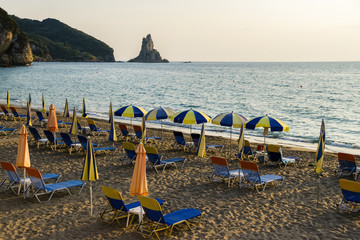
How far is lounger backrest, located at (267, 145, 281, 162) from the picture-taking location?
12.0 meters

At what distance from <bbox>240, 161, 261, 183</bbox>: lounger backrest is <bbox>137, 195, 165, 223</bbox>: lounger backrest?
11.5ft

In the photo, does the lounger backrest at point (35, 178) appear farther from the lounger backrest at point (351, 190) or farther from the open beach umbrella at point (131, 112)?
the open beach umbrella at point (131, 112)

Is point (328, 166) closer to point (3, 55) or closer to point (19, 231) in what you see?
point (19, 231)

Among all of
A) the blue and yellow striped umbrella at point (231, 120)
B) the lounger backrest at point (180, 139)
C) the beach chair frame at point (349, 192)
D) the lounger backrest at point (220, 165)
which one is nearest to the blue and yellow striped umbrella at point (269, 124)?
the blue and yellow striped umbrella at point (231, 120)

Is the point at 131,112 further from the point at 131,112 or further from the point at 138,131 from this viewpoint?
the point at 138,131

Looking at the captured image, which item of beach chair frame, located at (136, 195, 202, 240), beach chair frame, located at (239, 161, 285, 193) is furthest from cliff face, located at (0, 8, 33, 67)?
beach chair frame, located at (136, 195, 202, 240)

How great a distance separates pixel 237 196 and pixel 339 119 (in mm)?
26467

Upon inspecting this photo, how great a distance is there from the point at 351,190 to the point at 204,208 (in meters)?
3.12

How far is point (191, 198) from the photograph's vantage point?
8789 mm

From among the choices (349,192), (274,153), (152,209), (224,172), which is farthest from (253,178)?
(152,209)

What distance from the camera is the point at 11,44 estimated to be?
11275 centimetres

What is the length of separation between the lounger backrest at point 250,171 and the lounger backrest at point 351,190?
2.13m

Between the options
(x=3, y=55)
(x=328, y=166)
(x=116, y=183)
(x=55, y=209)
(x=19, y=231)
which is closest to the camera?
(x=19, y=231)

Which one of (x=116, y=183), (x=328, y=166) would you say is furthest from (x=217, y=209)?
(x=328, y=166)
